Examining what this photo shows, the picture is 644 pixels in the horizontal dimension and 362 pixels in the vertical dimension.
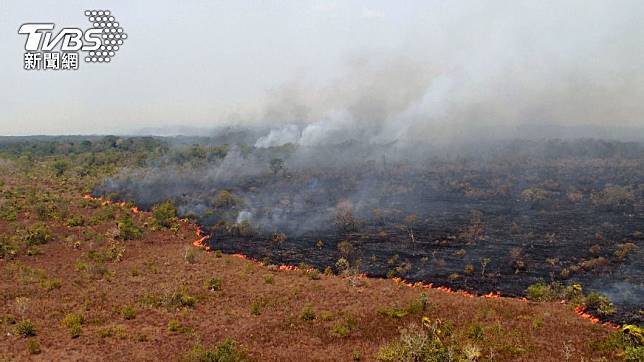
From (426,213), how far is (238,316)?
39.6 meters

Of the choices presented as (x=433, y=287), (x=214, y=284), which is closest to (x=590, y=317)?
(x=433, y=287)

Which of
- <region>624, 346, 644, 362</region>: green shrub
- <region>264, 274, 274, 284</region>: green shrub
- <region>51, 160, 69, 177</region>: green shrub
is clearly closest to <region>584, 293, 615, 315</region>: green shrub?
<region>624, 346, 644, 362</region>: green shrub

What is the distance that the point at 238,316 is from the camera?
84.6 ft

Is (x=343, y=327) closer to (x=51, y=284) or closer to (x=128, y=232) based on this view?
(x=51, y=284)

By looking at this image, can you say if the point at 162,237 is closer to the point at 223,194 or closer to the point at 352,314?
the point at 223,194

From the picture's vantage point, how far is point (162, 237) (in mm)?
48031

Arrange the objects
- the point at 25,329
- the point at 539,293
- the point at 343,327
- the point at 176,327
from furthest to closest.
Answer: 1. the point at 539,293
2. the point at 176,327
3. the point at 343,327
4. the point at 25,329

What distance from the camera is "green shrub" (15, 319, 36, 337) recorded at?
73.8 feet

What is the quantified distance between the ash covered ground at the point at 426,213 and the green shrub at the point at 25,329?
2100 cm

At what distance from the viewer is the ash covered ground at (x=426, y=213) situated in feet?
121

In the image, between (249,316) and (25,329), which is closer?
(25,329)

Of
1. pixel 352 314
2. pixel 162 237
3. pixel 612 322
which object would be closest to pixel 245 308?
pixel 352 314

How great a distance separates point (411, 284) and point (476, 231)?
60.1ft

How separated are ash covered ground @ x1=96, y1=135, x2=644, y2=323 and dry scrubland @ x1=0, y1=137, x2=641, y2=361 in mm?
6102
